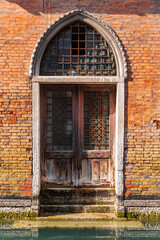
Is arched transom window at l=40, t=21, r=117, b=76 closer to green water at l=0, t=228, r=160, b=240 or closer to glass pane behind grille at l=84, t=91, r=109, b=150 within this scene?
glass pane behind grille at l=84, t=91, r=109, b=150

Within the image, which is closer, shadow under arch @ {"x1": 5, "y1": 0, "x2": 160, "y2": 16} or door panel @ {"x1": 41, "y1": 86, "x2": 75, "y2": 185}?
shadow under arch @ {"x1": 5, "y1": 0, "x2": 160, "y2": 16}

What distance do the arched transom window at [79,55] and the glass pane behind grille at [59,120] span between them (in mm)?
550

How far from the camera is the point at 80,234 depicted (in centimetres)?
449

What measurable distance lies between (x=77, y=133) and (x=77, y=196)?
1.45 m

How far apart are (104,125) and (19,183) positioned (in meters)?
2.30

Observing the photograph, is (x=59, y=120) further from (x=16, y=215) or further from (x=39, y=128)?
(x=16, y=215)

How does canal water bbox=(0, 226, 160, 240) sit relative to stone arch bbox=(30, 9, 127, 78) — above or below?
below

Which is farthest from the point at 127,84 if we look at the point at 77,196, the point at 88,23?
the point at 77,196

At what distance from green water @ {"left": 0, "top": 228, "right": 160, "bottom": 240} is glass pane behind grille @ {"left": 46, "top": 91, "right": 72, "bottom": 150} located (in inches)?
70.9

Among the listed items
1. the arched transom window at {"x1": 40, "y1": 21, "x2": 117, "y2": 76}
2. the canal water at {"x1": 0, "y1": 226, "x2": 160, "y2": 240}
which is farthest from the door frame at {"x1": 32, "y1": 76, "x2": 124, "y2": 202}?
the canal water at {"x1": 0, "y1": 226, "x2": 160, "y2": 240}

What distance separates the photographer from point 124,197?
17.0 feet

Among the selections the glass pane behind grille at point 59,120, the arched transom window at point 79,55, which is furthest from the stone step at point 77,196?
the arched transom window at point 79,55

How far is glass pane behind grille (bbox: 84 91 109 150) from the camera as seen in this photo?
18.1 ft

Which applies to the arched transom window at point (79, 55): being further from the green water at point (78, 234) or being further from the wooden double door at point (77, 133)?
the green water at point (78, 234)
